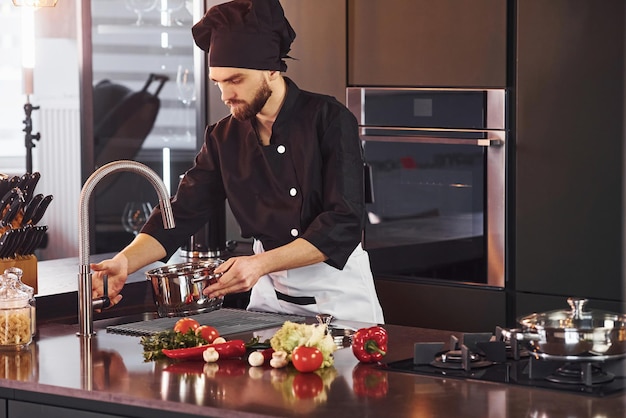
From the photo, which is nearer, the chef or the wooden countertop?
the wooden countertop

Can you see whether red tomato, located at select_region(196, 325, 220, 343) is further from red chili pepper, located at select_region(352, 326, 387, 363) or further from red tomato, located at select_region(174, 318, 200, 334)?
red chili pepper, located at select_region(352, 326, 387, 363)

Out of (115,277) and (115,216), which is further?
(115,216)

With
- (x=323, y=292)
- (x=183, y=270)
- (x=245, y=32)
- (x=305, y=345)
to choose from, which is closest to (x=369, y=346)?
(x=305, y=345)

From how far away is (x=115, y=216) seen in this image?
21.7 feet

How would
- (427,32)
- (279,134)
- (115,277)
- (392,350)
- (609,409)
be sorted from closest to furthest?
(609,409)
(392,350)
(115,277)
(279,134)
(427,32)

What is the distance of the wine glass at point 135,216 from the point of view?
5.71 meters

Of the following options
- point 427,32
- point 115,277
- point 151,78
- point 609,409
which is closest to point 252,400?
point 609,409

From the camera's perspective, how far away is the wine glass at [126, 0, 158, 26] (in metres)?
6.34

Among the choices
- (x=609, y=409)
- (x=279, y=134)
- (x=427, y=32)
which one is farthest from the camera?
(x=427, y=32)

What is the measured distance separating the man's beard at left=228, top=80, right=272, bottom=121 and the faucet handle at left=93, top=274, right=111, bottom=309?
0.53 m

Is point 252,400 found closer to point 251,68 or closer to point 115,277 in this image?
point 115,277

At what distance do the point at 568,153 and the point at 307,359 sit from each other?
1.87 m

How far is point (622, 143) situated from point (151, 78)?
3401mm

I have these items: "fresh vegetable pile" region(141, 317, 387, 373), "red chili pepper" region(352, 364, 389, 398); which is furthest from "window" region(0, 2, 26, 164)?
"red chili pepper" region(352, 364, 389, 398)
